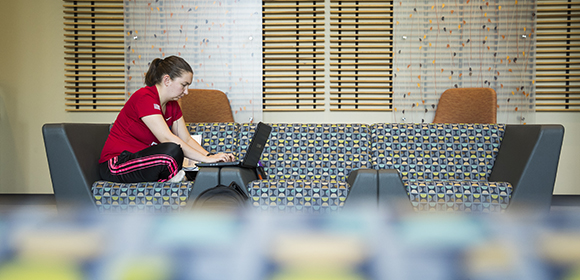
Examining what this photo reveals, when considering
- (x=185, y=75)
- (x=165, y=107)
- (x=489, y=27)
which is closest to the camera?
(x=185, y=75)

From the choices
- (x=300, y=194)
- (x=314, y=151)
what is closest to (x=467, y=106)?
(x=314, y=151)

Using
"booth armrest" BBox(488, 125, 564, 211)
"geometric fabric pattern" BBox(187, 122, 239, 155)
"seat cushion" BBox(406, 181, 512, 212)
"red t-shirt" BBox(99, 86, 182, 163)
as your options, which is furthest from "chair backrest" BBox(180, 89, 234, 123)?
"booth armrest" BBox(488, 125, 564, 211)

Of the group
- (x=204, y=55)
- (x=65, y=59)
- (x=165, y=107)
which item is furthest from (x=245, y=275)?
(x=65, y=59)

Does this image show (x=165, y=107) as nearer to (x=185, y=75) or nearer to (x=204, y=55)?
(x=185, y=75)

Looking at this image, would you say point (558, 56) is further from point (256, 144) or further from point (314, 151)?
point (256, 144)

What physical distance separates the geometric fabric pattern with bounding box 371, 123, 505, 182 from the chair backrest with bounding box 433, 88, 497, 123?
65.9 inches

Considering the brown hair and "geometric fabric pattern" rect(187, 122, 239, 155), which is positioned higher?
the brown hair

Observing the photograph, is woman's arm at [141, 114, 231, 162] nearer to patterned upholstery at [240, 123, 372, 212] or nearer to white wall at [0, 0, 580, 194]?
patterned upholstery at [240, 123, 372, 212]

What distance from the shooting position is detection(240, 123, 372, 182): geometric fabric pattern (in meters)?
2.97

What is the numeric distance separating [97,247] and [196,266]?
0.17ft

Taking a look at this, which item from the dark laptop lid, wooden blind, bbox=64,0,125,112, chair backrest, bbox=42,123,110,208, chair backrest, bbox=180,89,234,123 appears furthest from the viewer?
wooden blind, bbox=64,0,125,112

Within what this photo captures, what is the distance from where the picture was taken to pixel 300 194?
7.81 feet

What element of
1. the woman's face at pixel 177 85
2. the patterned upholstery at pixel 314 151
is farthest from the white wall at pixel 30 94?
the woman's face at pixel 177 85

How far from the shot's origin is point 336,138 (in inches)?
120
